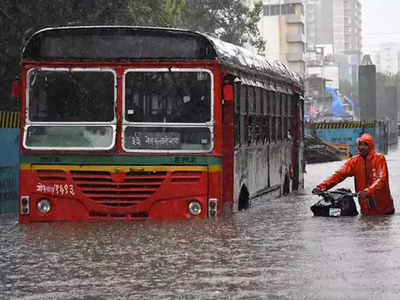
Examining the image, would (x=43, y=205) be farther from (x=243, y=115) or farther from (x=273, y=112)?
(x=273, y=112)

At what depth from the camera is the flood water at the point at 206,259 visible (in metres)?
8.95

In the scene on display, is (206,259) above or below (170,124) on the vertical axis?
below

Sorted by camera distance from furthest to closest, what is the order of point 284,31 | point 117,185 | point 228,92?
point 284,31 → point 228,92 → point 117,185

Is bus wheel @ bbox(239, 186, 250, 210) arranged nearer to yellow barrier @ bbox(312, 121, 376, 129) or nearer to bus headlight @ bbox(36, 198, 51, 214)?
bus headlight @ bbox(36, 198, 51, 214)

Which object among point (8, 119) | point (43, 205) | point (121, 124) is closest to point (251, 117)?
point (121, 124)

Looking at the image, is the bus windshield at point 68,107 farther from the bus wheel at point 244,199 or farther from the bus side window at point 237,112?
the bus wheel at point 244,199

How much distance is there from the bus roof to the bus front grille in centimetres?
144

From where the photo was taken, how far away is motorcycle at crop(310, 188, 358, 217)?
611 inches

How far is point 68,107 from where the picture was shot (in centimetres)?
1448

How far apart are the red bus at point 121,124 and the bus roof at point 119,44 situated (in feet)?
0.04

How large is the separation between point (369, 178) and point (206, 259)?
4800 millimetres

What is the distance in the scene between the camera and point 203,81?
14.4m

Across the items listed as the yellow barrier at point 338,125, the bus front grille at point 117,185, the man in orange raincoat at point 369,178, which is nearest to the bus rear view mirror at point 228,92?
the bus front grille at point 117,185

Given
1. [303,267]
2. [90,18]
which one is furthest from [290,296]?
[90,18]
